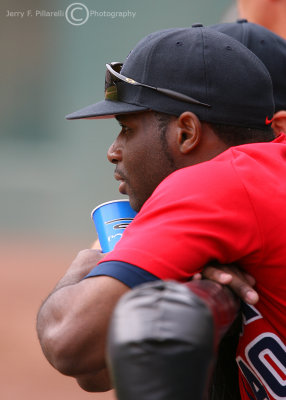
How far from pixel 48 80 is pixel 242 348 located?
9.98m

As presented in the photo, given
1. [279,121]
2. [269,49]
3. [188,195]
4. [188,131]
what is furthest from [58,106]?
[188,195]

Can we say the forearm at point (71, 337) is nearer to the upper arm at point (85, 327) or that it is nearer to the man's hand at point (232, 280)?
the upper arm at point (85, 327)

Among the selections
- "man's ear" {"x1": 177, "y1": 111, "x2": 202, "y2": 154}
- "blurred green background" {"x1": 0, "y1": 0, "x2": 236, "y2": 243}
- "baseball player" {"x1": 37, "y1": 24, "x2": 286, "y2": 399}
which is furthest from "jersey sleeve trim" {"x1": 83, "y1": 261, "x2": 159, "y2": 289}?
"blurred green background" {"x1": 0, "y1": 0, "x2": 236, "y2": 243}

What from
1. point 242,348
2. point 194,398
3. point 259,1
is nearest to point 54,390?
point 259,1

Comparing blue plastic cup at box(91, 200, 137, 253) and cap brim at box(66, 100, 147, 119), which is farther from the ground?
cap brim at box(66, 100, 147, 119)

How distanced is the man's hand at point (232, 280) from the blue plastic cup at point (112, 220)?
23.8 inches

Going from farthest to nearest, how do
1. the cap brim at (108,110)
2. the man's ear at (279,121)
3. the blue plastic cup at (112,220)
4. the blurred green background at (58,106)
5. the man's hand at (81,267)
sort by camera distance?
the blurred green background at (58,106), the man's ear at (279,121), the blue plastic cup at (112,220), the cap brim at (108,110), the man's hand at (81,267)

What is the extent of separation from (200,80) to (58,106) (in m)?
9.46

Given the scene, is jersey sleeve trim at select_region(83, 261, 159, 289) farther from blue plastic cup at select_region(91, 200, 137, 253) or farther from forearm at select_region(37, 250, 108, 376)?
blue plastic cup at select_region(91, 200, 137, 253)

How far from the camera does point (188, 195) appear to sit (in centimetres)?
155

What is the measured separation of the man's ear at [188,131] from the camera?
1.92m

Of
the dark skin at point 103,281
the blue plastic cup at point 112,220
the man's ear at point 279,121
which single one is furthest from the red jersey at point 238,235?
the man's ear at point 279,121

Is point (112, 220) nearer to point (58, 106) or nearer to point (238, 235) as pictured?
point (238, 235)

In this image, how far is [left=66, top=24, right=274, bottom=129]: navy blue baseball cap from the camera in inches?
75.2
